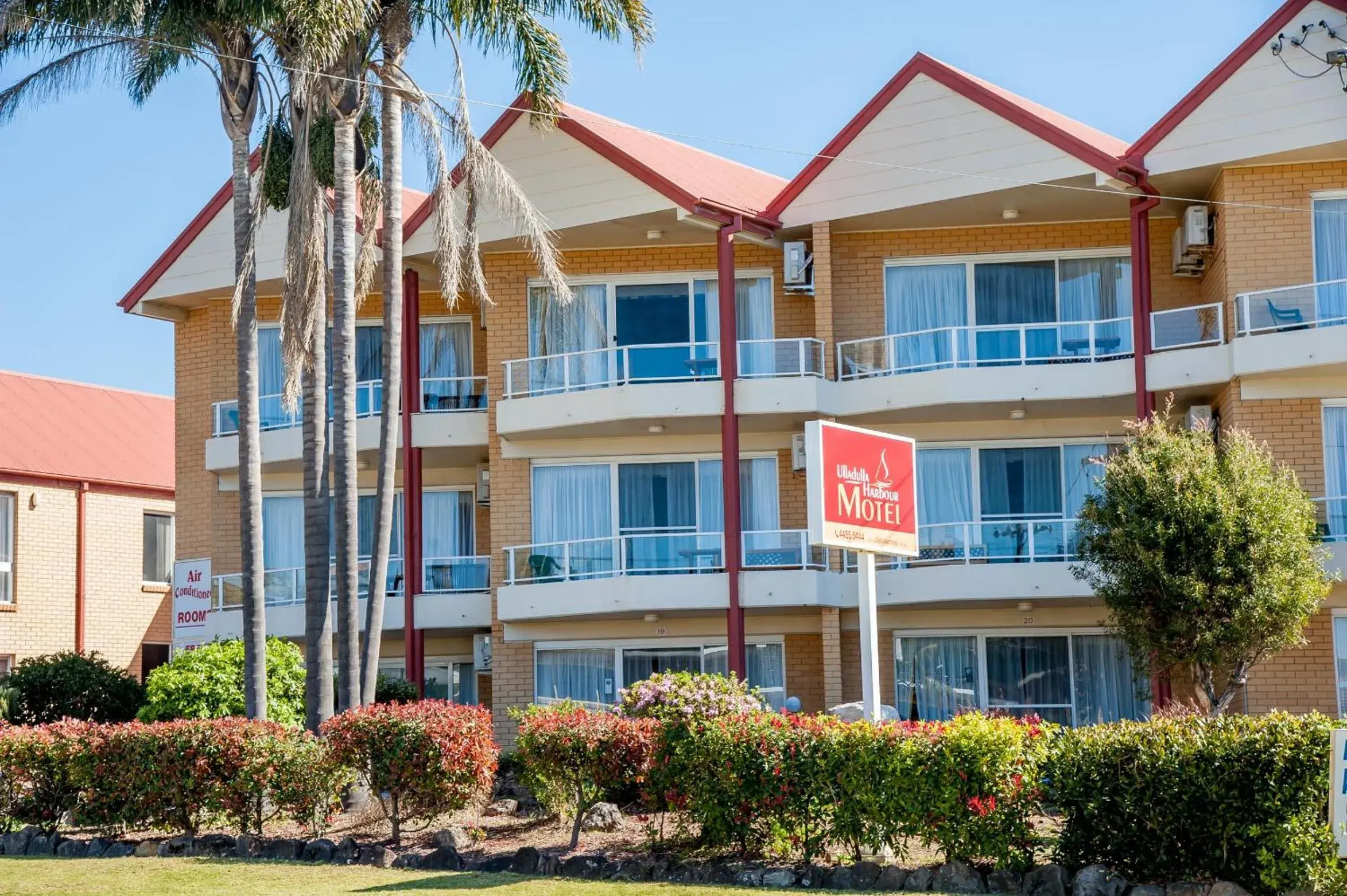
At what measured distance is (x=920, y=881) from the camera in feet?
49.1

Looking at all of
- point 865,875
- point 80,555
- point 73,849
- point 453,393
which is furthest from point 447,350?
point 865,875

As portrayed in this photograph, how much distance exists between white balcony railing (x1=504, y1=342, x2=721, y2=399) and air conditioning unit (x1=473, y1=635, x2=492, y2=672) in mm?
4037

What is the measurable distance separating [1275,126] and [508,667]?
14.0m

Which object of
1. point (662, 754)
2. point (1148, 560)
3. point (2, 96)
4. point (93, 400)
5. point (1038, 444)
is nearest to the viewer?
point (662, 754)

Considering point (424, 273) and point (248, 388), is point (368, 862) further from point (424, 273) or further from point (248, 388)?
point (424, 273)

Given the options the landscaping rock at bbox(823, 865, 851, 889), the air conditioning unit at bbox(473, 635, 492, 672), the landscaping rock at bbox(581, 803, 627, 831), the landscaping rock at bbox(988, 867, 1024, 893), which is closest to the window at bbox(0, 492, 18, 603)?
the air conditioning unit at bbox(473, 635, 492, 672)

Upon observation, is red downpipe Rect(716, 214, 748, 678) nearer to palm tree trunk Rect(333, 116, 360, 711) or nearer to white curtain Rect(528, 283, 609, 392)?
white curtain Rect(528, 283, 609, 392)

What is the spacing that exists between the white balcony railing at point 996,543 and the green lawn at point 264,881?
10.7m

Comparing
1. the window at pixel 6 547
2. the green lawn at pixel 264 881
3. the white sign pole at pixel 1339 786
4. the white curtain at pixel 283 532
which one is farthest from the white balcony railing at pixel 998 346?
the window at pixel 6 547

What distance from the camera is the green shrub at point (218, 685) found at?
23.4m

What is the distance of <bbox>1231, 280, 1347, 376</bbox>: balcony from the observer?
23344 millimetres

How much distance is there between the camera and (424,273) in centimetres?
2902

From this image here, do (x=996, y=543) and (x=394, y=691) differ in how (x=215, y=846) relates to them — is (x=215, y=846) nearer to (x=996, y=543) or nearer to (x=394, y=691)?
(x=394, y=691)

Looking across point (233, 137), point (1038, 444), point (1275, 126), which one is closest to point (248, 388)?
point (233, 137)
